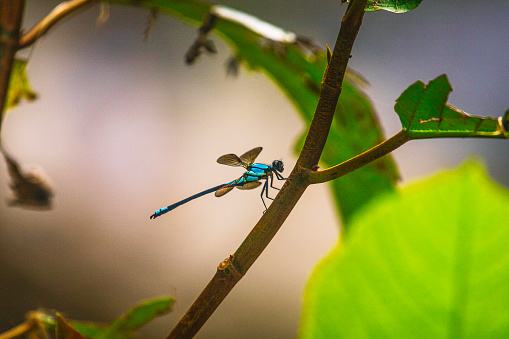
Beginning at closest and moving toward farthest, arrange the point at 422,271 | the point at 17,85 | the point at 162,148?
the point at 422,271 → the point at 17,85 → the point at 162,148

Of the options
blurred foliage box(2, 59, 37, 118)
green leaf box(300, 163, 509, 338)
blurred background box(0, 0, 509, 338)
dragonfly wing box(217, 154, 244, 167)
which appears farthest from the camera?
blurred background box(0, 0, 509, 338)

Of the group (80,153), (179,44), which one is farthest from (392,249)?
(80,153)

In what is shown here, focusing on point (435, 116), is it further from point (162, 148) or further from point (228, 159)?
point (162, 148)

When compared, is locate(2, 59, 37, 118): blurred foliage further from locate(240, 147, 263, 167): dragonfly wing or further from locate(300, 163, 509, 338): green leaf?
locate(300, 163, 509, 338): green leaf

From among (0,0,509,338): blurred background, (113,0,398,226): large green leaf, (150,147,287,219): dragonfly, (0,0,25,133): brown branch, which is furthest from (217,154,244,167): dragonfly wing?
(0,0,509,338): blurred background

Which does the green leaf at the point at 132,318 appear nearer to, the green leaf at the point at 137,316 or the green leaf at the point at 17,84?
the green leaf at the point at 137,316

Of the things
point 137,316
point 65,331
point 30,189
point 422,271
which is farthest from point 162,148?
point 422,271
